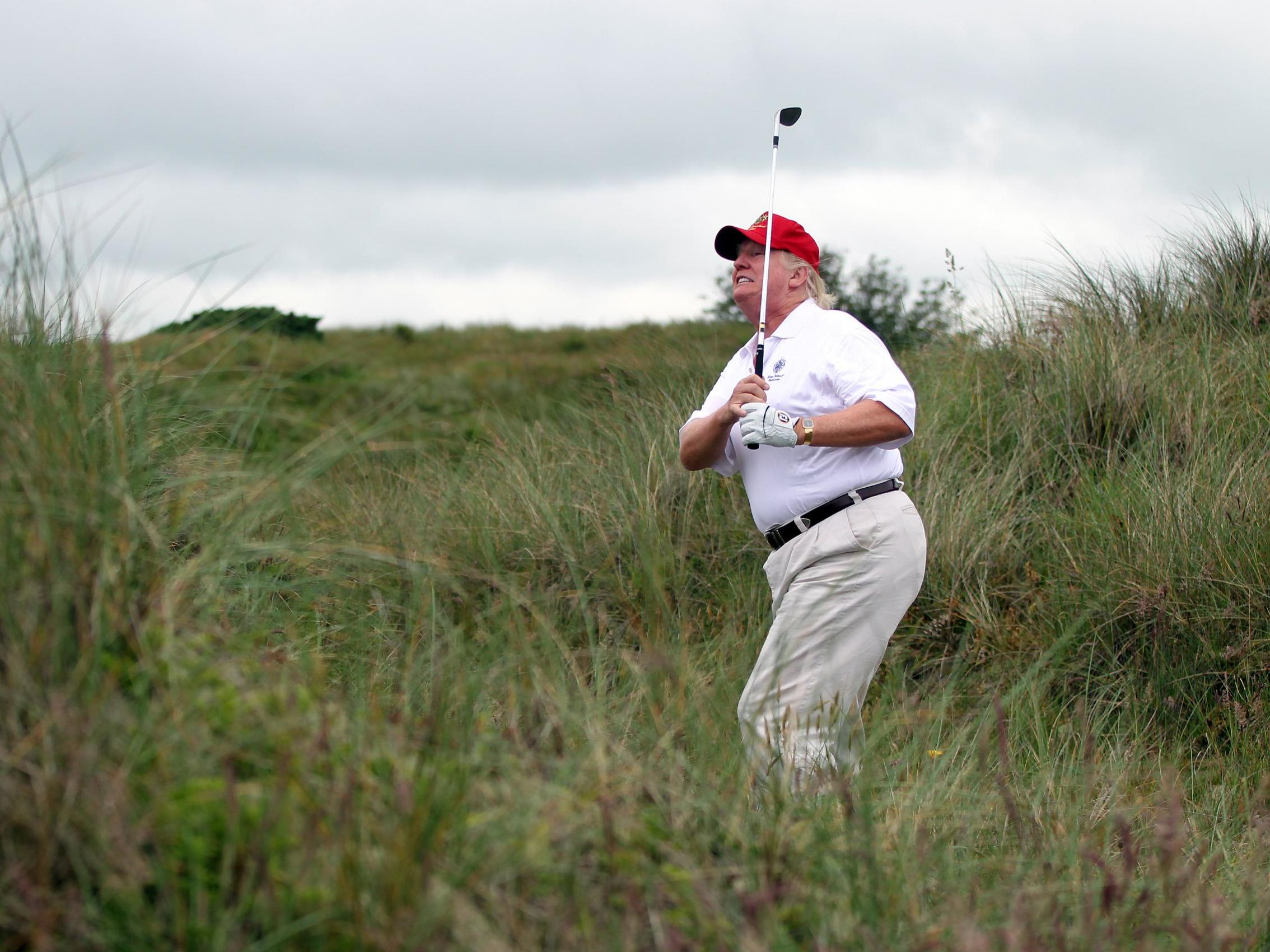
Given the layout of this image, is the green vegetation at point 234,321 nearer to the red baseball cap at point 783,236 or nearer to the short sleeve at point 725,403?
the short sleeve at point 725,403

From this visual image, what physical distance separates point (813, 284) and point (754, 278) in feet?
1.00

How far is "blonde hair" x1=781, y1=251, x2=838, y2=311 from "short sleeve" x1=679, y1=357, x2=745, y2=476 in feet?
1.48

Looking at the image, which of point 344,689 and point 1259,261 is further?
point 1259,261

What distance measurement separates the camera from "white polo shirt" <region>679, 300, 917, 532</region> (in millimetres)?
4766

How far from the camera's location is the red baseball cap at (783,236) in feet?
17.4

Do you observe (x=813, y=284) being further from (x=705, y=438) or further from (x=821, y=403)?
(x=705, y=438)

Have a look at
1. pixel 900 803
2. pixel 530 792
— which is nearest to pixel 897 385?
pixel 900 803

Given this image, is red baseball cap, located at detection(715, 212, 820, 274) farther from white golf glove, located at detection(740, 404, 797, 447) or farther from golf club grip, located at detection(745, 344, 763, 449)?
white golf glove, located at detection(740, 404, 797, 447)

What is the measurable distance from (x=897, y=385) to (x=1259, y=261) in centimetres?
760

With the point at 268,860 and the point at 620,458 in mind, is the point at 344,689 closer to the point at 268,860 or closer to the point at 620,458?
the point at 268,860

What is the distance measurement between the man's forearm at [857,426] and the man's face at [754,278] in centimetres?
85

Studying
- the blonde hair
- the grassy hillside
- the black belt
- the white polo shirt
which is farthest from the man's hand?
the grassy hillside

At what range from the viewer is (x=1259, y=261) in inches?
423

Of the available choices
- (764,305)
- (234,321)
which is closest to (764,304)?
(764,305)
